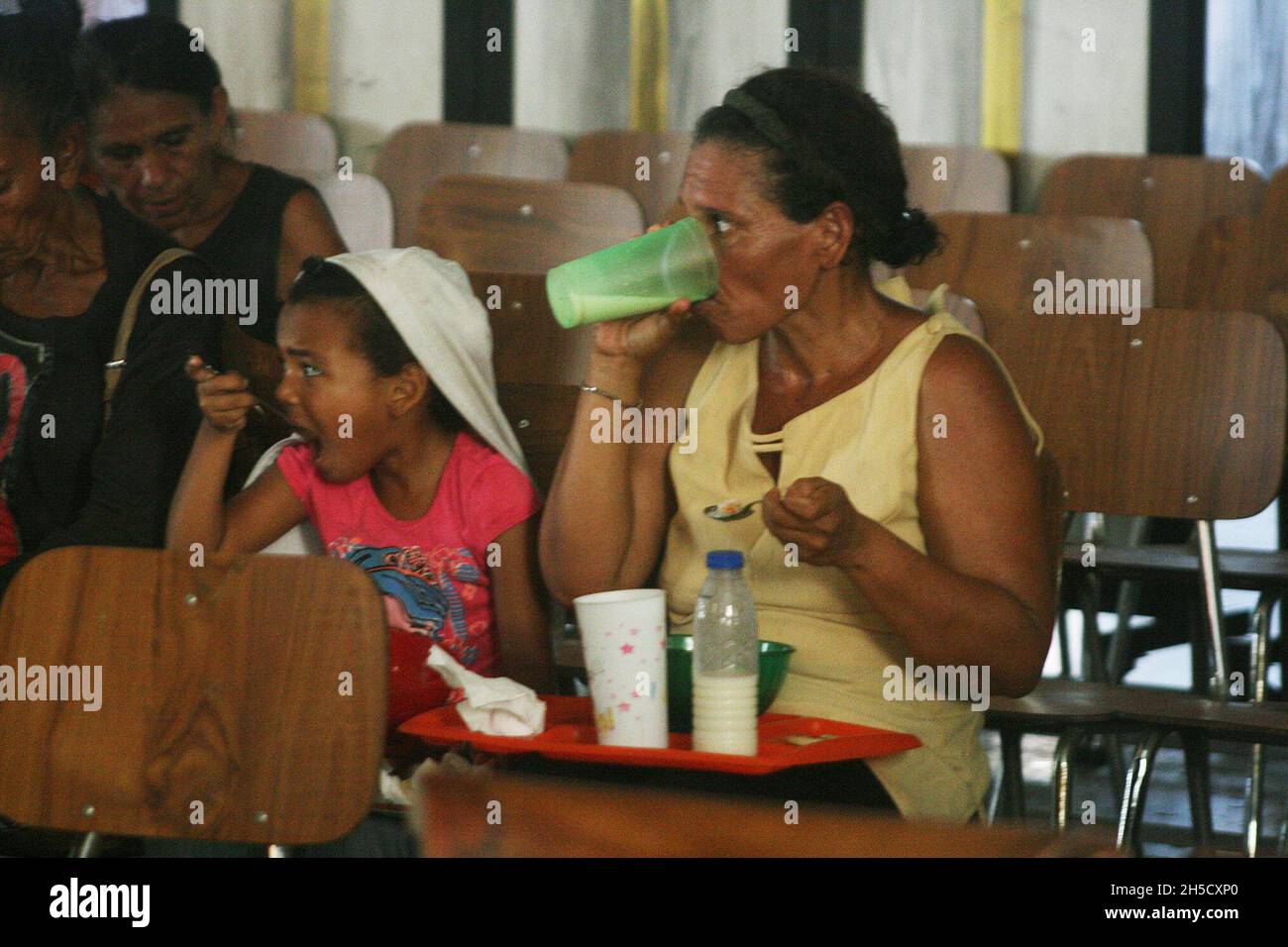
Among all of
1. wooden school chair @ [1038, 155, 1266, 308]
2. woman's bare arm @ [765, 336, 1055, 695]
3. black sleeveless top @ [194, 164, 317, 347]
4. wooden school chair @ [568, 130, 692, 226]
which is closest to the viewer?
woman's bare arm @ [765, 336, 1055, 695]

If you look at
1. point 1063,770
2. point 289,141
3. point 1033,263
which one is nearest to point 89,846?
point 1063,770

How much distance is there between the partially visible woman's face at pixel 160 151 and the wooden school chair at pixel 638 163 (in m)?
1.57

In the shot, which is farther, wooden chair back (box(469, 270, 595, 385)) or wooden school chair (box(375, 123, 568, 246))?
wooden school chair (box(375, 123, 568, 246))

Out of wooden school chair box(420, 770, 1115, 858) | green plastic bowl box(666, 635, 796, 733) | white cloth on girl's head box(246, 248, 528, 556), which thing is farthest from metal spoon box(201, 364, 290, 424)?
wooden school chair box(420, 770, 1115, 858)

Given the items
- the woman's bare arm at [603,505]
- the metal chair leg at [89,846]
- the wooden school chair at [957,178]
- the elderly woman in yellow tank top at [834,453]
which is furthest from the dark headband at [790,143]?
the wooden school chair at [957,178]

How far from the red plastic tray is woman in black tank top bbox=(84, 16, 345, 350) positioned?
5.14 feet

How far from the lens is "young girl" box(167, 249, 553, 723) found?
2139mm

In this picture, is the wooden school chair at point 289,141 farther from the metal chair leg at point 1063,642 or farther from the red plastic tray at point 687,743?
the red plastic tray at point 687,743

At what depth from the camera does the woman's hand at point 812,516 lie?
1.63 m

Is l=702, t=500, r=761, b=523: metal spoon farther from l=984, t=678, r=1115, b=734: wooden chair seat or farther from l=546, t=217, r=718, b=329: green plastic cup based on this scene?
l=984, t=678, r=1115, b=734: wooden chair seat

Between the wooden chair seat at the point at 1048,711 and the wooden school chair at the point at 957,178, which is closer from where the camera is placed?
the wooden chair seat at the point at 1048,711

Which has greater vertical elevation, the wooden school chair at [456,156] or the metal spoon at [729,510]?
the wooden school chair at [456,156]

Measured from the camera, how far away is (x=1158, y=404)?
2.55 metres
